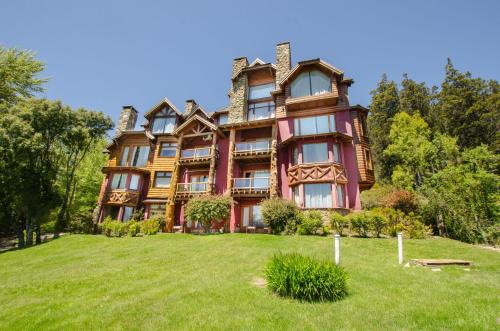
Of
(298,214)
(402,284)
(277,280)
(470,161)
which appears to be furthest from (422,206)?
(277,280)

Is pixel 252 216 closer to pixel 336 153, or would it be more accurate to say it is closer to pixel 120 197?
pixel 336 153

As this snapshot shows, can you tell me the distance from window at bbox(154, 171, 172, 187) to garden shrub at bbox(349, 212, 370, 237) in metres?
18.7

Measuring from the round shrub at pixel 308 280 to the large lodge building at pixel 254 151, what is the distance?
41.3 feet

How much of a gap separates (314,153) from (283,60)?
463 inches

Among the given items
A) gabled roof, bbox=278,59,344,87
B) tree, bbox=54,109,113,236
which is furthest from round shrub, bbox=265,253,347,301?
tree, bbox=54,109,113,236

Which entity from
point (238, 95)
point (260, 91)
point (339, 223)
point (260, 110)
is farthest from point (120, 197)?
point (339, 223)

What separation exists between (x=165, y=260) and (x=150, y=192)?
15.4m

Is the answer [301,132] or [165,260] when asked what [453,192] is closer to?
[301,132]

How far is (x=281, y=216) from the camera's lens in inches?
674

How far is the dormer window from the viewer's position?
28.1 m

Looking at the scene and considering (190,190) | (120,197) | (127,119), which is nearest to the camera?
(190,190)

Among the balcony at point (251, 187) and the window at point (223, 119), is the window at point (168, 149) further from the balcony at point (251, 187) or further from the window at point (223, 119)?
the balcony at point (251, 187)

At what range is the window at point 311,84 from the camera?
75.0ft

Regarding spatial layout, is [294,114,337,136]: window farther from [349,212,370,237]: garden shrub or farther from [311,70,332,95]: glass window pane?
[349,212,370,237]: garden shrub
